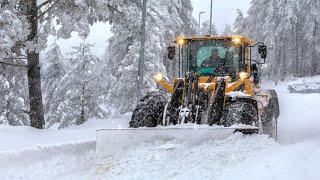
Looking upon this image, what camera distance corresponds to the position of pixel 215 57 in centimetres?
1020

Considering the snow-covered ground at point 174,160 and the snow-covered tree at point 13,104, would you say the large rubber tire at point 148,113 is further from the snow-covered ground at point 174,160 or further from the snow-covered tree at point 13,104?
the snow-covered tree at point 13,104

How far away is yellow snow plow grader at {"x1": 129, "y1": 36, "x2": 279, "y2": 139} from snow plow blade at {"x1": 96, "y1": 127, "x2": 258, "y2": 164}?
0.33 metres

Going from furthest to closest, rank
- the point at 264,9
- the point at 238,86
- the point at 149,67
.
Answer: the point at 264,9 < the point at 149,67 < the point at 238,86

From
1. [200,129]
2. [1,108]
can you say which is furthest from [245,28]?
[200,129]

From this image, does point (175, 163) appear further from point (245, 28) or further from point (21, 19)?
point (245, 28)

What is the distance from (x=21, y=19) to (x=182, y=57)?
4015mm

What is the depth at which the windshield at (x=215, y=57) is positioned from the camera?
10094 mm

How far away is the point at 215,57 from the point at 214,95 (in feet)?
6.05

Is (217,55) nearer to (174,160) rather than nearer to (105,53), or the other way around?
(174,160)

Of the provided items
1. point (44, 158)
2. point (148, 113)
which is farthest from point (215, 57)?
point (44, 158)

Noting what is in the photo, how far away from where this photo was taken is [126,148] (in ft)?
23.5

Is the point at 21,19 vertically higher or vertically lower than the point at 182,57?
higher

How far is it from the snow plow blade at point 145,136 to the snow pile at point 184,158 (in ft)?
0.27

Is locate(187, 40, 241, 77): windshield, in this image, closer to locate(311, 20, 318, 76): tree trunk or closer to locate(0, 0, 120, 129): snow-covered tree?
locate(0, 0, 120, 129): snow-covered tree
